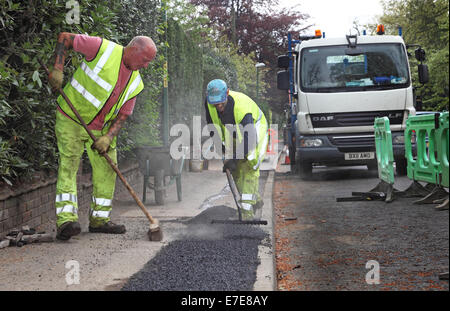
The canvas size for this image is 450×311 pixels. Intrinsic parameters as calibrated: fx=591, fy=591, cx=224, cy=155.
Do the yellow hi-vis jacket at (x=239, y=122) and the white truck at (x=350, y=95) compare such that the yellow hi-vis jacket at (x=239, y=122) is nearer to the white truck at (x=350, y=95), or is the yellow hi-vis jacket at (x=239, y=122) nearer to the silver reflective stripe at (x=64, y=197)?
the silver reflective stripe at (x=64, y=197)

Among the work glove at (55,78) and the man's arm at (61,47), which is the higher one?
the man's arm at (61,47)

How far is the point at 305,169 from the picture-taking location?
12.5 metres

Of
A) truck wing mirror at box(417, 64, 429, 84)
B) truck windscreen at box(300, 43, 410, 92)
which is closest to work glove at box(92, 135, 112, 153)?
truck windscreen at box(300, 43, 410, 92)

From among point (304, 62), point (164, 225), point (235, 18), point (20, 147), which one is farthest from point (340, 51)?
point (235, 18)

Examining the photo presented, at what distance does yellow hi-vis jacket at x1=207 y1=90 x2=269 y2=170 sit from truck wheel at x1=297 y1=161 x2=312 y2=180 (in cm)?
550

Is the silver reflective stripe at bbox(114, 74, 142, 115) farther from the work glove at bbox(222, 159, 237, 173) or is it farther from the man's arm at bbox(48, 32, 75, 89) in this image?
the work glove at bbox(222, 159, 237, 173)

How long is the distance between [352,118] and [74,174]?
23.7ft

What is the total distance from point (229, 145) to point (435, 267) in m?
3.00

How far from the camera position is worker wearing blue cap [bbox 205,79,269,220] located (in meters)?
6.50

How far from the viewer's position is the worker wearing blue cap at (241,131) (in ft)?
21.3

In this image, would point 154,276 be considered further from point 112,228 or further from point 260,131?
point 260,131

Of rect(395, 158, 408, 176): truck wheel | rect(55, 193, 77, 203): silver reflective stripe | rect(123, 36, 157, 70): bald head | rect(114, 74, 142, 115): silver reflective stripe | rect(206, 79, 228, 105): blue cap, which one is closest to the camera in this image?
rect(55, 193, 77, 203): silver reflective stripe

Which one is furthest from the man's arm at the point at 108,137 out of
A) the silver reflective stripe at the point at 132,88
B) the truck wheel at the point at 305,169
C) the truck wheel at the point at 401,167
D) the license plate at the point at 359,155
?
the truck wheel at the point at 401,167

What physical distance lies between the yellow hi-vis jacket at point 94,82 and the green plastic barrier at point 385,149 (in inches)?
172
